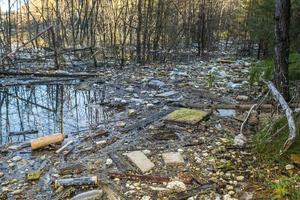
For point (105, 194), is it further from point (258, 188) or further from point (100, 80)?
point (100, 80)

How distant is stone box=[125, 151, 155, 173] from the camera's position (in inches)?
135

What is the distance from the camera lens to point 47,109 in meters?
5.87

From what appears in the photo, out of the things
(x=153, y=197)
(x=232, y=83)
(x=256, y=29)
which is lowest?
(x=153, y=197)

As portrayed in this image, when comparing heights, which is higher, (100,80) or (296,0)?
(296,0)

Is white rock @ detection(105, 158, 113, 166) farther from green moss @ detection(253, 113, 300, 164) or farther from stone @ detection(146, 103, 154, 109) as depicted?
stone @ detection(146, 103, 154, 109)

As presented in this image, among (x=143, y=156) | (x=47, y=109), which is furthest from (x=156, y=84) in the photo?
(x=143, y=156)

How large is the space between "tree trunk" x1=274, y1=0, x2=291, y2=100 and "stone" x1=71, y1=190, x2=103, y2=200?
3023 mm

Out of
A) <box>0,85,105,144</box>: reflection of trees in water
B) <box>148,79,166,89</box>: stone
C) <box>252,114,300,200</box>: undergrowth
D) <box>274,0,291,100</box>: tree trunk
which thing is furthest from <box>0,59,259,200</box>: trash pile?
<box>148,79,166,89</box>: stone

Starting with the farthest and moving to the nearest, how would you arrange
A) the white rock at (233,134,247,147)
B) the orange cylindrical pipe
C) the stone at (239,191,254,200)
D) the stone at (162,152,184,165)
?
the orange cylindrical pipe, the white rock at (233,134,247,147), the stone at (162,152,184,165), the stone at (239,191,254,200)

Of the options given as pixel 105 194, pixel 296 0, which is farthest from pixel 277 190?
pixel 296 0

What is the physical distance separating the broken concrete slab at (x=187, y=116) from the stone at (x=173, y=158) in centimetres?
102

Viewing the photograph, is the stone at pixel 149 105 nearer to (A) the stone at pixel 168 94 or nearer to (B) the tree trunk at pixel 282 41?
(A) the stone at pixel 168 94

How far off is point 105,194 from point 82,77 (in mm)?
5636

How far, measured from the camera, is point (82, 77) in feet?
27.3
